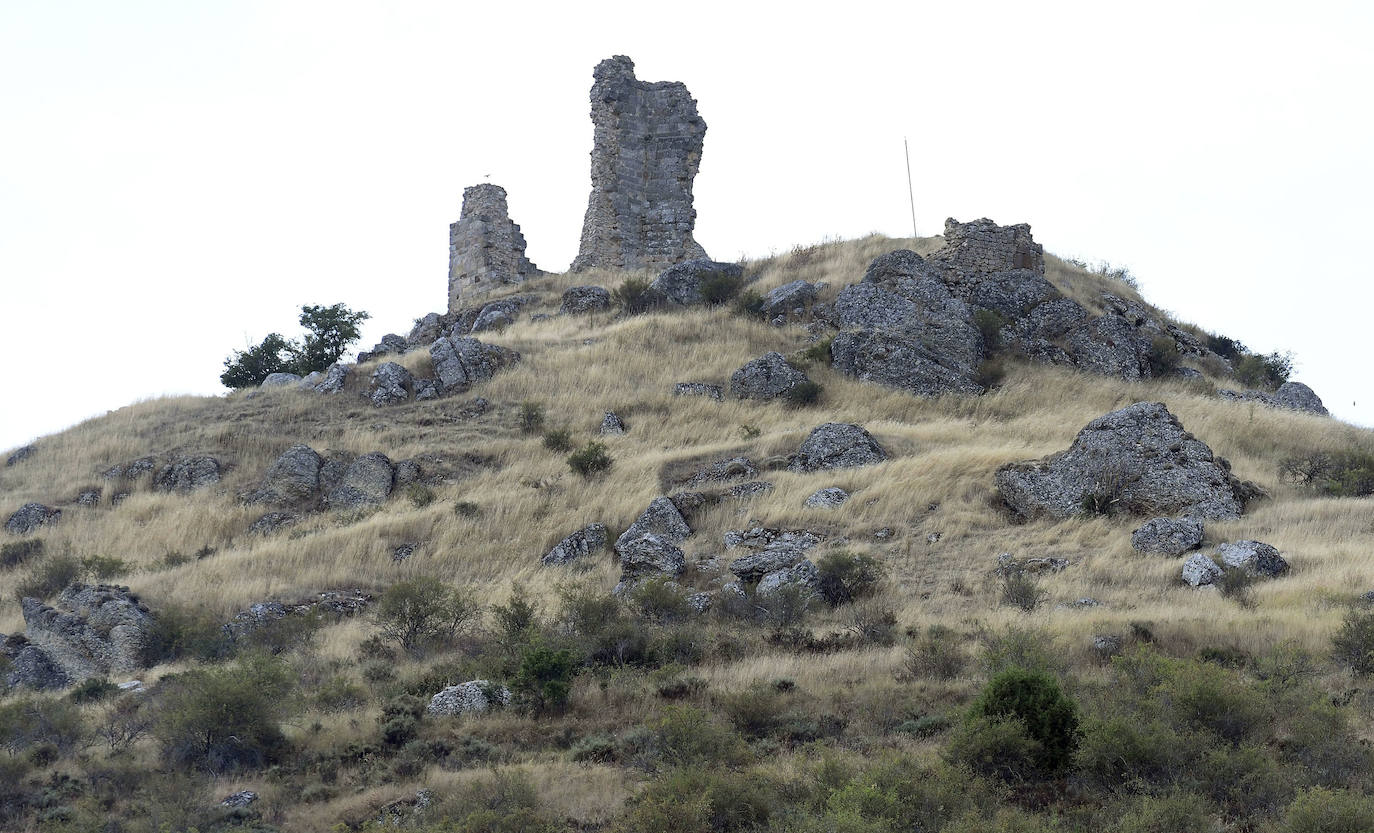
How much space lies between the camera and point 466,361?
28.1 meters

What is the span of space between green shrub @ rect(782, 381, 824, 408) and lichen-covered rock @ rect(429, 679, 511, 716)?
14.5 meters

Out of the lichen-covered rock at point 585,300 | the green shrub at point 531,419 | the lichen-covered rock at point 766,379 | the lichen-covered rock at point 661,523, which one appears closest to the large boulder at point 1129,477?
the lichen-covered rock at point 661,523

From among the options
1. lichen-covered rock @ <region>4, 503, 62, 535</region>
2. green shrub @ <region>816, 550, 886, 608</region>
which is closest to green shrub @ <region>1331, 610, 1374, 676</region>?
green shrub @ <region>816, 550, 886, 608</region>

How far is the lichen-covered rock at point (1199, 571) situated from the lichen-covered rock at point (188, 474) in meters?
17.7

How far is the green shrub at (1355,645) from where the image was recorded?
35.8 ft

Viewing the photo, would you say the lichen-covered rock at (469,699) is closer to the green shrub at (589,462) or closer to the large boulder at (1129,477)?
the large boulder at (1129,477)

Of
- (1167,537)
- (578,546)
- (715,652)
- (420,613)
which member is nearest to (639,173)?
(578,546)

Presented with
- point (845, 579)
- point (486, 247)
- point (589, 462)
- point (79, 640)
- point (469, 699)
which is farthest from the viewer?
point (486, 247)

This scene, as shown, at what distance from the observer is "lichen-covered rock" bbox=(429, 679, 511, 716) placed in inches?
465

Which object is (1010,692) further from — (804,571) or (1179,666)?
(804,571)

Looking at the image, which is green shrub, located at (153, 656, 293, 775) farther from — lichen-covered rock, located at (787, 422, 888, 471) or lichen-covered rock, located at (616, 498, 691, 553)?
lichen-covered rock, located at (787, 422, 888, 471)

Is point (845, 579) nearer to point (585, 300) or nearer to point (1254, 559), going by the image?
point (1254, 559)

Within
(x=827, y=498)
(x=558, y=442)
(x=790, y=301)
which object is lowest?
(x=827, y=498)

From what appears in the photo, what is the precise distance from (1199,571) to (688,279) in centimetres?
2066
